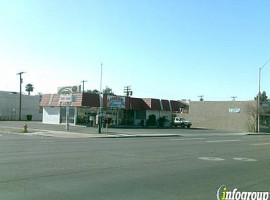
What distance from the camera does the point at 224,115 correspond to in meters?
61.4

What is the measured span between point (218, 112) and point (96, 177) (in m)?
54.7

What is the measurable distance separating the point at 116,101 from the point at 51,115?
10.8 meters

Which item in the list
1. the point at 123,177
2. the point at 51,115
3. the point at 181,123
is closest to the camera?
the point at 123,177

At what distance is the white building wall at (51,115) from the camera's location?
179 feet

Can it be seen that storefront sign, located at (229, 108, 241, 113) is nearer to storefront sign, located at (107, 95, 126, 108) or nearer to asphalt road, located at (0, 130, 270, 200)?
storefront sign, located at (107, 95, 126, 108)

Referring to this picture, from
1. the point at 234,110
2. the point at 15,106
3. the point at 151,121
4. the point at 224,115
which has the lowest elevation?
the point at 151,121

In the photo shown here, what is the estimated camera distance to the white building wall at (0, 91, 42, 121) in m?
78.4

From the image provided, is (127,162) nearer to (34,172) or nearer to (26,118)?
(34,172)

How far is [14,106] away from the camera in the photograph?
80.7 m

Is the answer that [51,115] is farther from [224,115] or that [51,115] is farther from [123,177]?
[123,177]

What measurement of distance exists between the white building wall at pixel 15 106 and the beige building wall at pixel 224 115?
117 ft

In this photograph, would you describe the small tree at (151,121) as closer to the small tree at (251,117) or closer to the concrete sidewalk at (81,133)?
the small tree at (251,117)

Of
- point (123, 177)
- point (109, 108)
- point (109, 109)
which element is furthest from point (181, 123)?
point (123, 177)

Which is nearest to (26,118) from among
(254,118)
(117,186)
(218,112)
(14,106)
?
(14,106)
